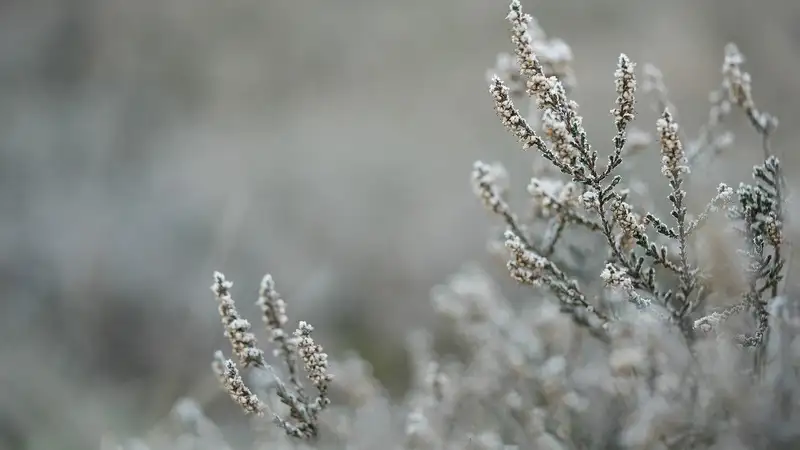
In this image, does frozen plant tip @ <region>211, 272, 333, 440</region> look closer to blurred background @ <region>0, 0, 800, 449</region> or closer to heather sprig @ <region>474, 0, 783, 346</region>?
heather sprig @ <region>474, 0, 783, 346</region>

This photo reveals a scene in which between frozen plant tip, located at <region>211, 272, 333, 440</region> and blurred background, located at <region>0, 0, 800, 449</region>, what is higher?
blurred background, located at <region>0, 0, 800, 449</region>

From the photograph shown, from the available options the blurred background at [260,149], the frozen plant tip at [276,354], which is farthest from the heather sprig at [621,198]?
the blurred background at [260,149]

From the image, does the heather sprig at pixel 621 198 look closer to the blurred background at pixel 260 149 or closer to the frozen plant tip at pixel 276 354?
the frozen plant tip at pixel 276 354

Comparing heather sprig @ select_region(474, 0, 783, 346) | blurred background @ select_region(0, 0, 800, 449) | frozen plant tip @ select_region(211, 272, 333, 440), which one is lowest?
frozen plant tip @ select_region(211, 272, 333, 440)

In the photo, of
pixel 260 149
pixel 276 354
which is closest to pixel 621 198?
pixel 276 354

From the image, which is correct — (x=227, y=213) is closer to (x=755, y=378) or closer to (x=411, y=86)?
Result: (x=411, y=86)

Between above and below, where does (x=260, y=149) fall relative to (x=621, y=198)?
above

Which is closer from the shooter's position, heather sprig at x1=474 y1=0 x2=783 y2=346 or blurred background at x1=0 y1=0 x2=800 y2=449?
heather sprig at x1=474 y1=0 x2=783 y2=346

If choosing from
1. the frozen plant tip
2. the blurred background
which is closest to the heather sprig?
the frozen plant tip

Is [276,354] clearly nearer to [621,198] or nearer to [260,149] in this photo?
[621,198]
